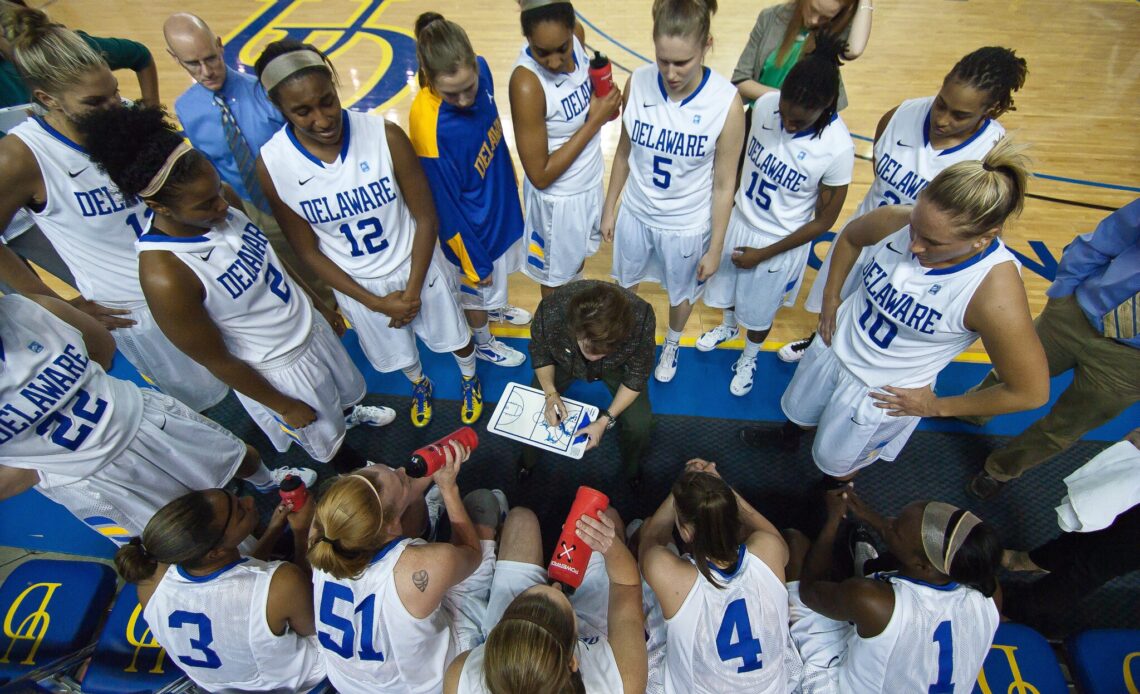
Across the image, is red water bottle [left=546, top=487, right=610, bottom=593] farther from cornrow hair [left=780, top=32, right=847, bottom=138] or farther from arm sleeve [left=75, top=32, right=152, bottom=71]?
arm sleeve [left=75, top=32, right=152, bottom=71]

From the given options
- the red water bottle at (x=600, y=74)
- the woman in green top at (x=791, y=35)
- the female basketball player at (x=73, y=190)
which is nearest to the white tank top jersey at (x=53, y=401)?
the female basketball player at (x=73, y=190)

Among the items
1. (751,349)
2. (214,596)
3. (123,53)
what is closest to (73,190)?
(123,53)

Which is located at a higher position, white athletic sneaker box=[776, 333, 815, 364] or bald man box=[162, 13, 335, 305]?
bald man box=[162, 13, 335, 305]

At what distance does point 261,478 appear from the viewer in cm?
284

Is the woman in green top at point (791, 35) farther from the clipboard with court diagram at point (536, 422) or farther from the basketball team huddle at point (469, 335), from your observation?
the clipboard with court diagram at point (536, 422)

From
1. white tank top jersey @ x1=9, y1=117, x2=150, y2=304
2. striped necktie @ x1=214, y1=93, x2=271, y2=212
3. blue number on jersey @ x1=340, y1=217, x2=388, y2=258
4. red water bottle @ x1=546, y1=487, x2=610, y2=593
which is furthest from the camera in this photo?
striped necktie @ x1=214, y1=93, x2=271, y2=212

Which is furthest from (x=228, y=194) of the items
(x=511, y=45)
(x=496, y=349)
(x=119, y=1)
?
(x=119, y=1)

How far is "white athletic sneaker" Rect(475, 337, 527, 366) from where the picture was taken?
3566 millimetres

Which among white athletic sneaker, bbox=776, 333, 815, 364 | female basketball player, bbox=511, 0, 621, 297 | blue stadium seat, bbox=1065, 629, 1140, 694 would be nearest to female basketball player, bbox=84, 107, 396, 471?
female basketball player, bbox=511, 0, 621, 297

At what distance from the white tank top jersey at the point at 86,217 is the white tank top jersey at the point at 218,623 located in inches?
55.2

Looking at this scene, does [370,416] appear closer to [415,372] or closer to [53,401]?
[415,372]

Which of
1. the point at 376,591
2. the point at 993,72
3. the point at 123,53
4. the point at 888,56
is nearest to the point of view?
the point at 376,591

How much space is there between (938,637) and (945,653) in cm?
6

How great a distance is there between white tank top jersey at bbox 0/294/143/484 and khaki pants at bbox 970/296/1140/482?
3935 millimetres
